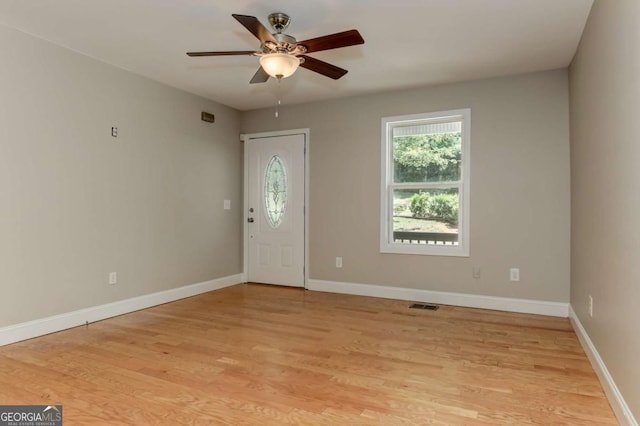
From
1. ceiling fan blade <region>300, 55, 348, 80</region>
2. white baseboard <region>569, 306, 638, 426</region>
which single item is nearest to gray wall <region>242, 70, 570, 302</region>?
white baseboard <region>569, 306, 638, 426</region>

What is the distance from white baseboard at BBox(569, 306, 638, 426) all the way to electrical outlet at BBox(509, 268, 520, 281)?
0.89 meters

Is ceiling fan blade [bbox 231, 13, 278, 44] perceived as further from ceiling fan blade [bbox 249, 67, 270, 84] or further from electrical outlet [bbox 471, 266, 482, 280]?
electrical outlet [bbox 471, 266, 482, 280]

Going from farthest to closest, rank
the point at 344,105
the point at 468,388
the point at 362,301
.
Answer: the point at 344,105 → the point at 362,301 → the point at 468,388

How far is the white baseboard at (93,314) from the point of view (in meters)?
3.26

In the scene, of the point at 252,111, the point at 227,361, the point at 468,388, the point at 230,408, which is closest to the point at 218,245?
the point at 252,111

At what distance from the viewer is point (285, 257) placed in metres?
5.60

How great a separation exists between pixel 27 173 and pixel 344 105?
3.38 meters

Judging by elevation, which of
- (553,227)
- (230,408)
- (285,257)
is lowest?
(230,408)

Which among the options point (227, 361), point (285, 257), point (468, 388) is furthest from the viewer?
point (285, 257)

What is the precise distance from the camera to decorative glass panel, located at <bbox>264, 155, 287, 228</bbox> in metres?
5.64

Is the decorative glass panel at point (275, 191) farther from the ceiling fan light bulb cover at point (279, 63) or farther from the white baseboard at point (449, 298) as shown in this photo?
the ceiling fan light bulb cover at point (279, 63)

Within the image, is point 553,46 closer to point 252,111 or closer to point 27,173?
point 252,111

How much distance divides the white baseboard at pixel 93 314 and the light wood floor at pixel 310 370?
0.11 metres

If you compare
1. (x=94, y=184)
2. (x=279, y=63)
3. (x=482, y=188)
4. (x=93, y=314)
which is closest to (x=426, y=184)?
(x=482, y=188)
